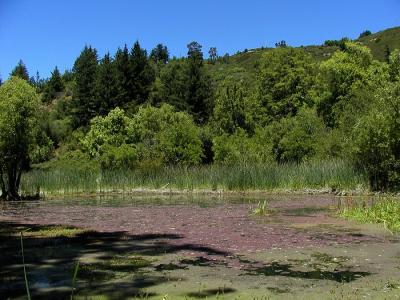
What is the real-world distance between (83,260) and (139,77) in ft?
194

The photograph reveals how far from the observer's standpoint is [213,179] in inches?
1079

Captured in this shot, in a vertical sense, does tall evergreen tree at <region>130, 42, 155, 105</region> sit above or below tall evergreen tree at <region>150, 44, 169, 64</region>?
below

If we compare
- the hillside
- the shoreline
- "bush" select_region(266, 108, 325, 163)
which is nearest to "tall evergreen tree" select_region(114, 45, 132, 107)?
"bush" select_region(266, 108, 325, 163)

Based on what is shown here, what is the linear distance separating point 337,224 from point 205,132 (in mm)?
33129

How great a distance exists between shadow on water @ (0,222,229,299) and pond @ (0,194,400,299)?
0.01 m

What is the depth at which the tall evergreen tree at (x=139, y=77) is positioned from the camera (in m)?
65.2

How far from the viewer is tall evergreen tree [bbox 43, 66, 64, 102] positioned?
275ft

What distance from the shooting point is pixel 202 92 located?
62344 millimetres

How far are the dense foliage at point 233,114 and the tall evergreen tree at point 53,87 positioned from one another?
16 cm

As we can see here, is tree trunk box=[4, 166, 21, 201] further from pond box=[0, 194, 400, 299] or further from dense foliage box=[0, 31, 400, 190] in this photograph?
pond box=[0, 194, 400, 299]

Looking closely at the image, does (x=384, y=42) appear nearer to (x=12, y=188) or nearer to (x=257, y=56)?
(x=257, y=56)

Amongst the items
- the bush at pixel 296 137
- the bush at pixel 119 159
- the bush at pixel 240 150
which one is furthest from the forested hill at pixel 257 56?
the bush at pixel 119 159

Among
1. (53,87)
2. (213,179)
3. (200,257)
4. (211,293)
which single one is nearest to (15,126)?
(213,179)

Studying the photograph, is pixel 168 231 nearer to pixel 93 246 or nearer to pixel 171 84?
pixel 93 246
